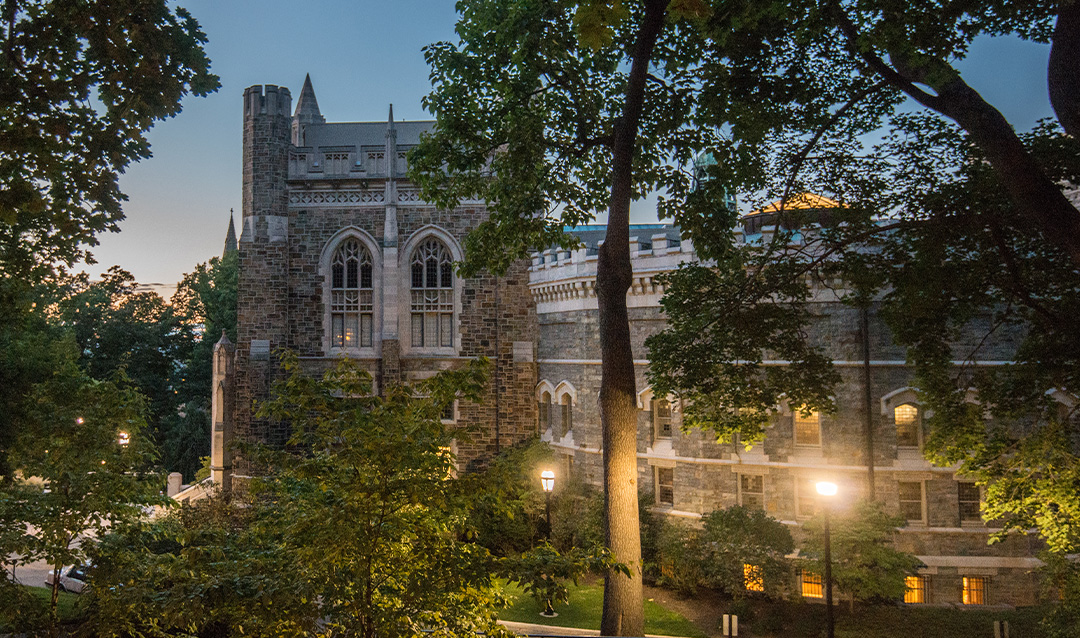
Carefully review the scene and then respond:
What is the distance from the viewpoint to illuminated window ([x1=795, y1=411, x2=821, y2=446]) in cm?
1623

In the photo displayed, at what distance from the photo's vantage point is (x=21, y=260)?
19.6 feet

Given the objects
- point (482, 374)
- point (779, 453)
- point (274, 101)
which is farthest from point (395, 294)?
point (482, 374)

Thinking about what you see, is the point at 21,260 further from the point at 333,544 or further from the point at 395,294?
the point at 395,294

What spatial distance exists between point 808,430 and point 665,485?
13.4 ft

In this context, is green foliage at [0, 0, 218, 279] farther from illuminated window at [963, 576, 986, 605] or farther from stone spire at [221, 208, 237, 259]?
stone spire at [221, 208, 237, 259]

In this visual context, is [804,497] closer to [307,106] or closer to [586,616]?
[586,616]

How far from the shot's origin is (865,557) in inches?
539

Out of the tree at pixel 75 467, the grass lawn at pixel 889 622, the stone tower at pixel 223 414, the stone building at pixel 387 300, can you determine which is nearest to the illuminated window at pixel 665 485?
the stone building at pixel 387 300

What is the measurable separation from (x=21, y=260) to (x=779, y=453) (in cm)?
1523

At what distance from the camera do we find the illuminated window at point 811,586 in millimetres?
15297

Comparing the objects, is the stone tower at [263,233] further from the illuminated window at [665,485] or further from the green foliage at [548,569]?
the green foliage at [548,569]

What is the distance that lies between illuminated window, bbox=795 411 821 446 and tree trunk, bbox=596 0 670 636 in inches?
356

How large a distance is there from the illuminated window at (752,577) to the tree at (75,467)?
11.8 metres

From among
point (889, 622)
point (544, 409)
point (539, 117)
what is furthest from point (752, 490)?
point (539, 117)
